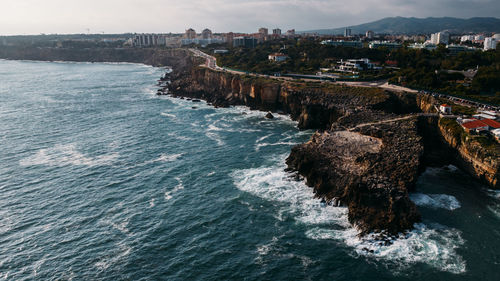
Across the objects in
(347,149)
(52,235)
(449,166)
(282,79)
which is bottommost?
(52,235)

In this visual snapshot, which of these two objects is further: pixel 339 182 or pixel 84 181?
pixel 84 181

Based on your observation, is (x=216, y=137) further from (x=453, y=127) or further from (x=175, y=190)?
(x=453, y=127)

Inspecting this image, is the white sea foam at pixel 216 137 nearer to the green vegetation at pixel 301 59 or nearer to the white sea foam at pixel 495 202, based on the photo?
the white sea foam at pixel 495 202

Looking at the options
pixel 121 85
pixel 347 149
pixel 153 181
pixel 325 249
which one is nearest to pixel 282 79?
pixel 347 149

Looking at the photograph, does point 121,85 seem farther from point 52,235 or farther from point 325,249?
point 325,249

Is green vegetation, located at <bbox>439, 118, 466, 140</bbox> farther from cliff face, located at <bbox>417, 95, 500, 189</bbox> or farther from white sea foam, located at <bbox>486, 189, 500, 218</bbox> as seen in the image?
white sea foam, located at <bbox>486, 189, 500, 218</bbox>

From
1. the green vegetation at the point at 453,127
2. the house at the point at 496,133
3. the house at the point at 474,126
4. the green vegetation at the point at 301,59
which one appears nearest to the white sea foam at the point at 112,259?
the green vegetation at the point at 453,127
